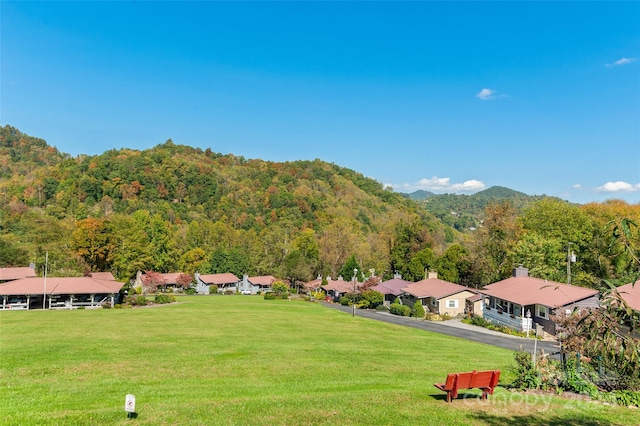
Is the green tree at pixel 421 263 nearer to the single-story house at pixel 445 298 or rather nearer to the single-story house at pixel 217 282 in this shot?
the single-story house at pixel 445 298

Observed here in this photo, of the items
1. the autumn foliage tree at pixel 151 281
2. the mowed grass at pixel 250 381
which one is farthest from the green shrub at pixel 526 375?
the autumn foliage tree at pixel 151 281

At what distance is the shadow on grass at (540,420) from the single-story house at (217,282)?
270ft

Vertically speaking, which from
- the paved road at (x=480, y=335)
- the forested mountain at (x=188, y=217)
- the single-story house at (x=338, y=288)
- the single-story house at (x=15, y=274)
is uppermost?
the forested mountain at (x=188, y=217)

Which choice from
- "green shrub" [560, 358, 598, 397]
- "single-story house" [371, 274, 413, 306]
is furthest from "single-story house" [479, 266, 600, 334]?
"green shrub" [560, 358, 598, 397]

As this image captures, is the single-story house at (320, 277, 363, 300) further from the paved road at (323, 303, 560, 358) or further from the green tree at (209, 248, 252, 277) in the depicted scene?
the green tree at (209, 248, 252, 277)

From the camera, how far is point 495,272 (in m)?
59.8

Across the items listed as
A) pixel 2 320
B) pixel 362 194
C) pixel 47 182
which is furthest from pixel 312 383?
pixel 362 194

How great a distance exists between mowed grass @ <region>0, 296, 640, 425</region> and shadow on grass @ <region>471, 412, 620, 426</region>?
1.8 inches

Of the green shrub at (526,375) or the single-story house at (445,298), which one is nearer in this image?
the green shrub at (526,375)

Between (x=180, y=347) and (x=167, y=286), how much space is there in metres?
72.8

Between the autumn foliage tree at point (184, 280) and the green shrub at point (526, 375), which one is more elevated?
the green shrub at point (526, 375)

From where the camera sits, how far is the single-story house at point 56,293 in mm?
50125

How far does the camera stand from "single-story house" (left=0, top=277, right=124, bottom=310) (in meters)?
50.1

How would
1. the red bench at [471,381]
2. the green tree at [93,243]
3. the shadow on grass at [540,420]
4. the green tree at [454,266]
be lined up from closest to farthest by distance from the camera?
the shadow on grass at [540,420] → the red bench at [471,381] → the green tree at [454,266] → the green tree at [93,243]
